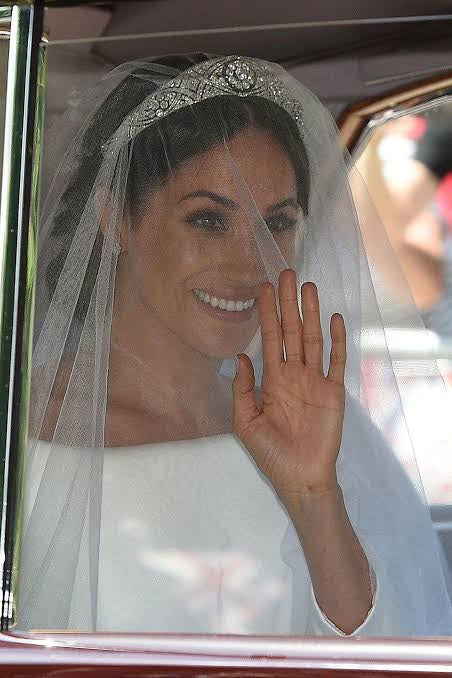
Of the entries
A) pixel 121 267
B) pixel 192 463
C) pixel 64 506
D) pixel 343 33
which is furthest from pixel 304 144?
pixel 64 506

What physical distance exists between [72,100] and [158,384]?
446 millimetres

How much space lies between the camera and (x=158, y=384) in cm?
149

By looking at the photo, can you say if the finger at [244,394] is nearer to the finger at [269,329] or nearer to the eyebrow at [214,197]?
the finger at [269,329]

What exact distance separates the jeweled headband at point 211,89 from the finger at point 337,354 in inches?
13.5

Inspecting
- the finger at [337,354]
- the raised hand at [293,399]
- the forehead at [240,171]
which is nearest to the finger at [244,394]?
the raised hand at [293,399]

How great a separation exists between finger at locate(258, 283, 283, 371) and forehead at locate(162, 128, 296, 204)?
0.49 ft

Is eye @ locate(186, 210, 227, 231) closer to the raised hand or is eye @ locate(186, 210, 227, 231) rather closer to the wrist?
the raised hand

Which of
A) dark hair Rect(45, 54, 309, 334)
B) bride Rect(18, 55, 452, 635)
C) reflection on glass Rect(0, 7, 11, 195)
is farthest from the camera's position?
dark hair Rect(45, 54, 309, 334)

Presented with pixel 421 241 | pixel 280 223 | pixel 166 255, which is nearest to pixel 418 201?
pixel 421 241

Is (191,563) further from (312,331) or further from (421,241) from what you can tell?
(421,241)

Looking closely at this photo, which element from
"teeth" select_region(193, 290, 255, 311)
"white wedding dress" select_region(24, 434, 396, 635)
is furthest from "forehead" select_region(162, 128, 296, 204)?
"white wedding dress" select_region(24, 434, 396, 635)

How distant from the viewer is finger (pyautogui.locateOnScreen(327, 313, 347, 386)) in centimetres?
131

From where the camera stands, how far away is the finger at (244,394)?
135cm

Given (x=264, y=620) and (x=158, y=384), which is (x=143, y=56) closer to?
(x=158, y=384)
